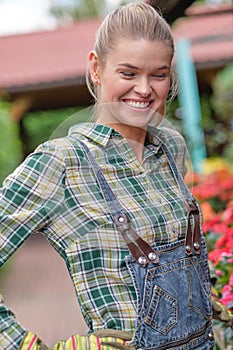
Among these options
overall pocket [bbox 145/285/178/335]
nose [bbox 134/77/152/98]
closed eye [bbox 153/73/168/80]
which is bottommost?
overall pocket [bbox 145/285/178/335]

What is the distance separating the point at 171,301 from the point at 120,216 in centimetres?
25

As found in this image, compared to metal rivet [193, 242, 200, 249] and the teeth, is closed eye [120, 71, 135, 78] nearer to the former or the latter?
the teeth

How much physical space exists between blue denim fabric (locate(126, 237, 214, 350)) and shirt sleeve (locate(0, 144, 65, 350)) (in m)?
0.24

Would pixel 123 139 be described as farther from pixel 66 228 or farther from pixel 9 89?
pixel 9 89

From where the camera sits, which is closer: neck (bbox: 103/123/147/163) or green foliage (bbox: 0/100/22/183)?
neck (bbox: 103/123/147/163)

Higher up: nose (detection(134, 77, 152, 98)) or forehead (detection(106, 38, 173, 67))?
forehead (detection(106, 38, 173, 67))

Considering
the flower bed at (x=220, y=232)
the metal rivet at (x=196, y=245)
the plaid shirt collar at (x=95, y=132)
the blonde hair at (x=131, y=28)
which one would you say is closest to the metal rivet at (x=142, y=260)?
the metal rivet at (x=196, y=245)

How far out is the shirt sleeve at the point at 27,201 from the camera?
1723 millimetres

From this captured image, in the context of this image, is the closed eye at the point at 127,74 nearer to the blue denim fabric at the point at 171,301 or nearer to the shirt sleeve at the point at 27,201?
the shirt sleeve at the point at 27,201

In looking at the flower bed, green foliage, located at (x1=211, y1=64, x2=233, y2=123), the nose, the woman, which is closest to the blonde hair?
the woman

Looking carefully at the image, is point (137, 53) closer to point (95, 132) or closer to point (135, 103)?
point (135, 103)

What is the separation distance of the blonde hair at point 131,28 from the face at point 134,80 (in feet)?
0.05

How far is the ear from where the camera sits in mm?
1956

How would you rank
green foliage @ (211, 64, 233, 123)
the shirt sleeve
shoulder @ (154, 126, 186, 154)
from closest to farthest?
1. the shirt sleeve
2. shoulder @ (154, 126, 186, 154)
3. green foliage @ (211, 64, 233, 123)
